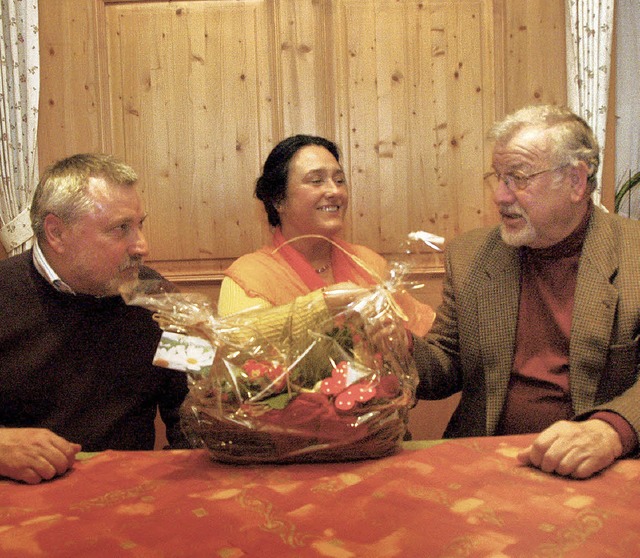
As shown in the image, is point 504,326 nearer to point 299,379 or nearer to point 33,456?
point 299,379

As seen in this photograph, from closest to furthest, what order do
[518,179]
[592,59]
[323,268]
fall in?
[518,179] < [323,268] < [592,59]

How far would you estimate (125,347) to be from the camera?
193 cm

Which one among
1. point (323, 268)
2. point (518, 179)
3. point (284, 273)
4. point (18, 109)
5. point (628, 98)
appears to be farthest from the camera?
point (628, 98)

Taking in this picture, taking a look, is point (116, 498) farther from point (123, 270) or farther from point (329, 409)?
point (123, 270)

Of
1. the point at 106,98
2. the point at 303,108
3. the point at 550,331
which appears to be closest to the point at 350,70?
the point at 303,108

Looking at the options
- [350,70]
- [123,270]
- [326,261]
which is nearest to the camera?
[123,270]

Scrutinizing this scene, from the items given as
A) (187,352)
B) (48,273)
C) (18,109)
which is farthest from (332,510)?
(18,109)

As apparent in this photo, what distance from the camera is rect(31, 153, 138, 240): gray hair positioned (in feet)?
6.21

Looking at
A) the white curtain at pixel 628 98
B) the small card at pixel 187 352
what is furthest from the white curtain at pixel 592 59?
the small card at pixel 187 352

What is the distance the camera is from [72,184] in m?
1.90

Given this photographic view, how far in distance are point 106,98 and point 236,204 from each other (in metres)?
0.81

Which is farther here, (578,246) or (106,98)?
(106,98)

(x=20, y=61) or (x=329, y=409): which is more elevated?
(x=20, y=61)

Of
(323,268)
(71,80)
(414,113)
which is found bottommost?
(323,268)
